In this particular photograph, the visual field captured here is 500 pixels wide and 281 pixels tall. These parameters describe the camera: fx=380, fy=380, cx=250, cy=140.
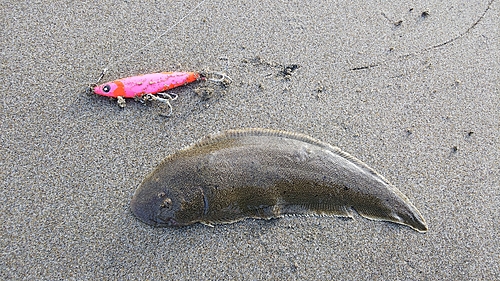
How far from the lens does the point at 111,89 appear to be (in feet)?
10.4

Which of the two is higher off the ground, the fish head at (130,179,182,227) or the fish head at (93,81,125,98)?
the fish head at (93,81,125,98)

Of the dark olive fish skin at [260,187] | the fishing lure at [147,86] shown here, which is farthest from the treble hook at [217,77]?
the dark olive fish skin at [260,187]

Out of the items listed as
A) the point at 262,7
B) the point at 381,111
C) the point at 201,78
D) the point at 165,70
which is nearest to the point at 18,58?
the point at 165,70

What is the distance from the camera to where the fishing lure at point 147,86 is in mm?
3180

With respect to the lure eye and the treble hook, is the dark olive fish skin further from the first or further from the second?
the lure eye

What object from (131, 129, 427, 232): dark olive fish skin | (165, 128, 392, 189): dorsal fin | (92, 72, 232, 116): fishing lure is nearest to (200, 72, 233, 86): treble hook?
(92, 72, 232, 116): fishing lure

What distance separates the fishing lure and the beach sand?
0.10 metres

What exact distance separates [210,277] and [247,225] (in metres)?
0.48

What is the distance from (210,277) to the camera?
2875mm

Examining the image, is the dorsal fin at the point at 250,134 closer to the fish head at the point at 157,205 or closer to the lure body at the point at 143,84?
the fish head at the point at 157,205

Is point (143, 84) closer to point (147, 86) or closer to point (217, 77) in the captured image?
point (147, 86)

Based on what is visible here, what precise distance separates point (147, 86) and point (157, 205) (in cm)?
102

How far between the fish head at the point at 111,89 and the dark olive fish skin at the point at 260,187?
0.71 m

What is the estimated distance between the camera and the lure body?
10.4 ft
